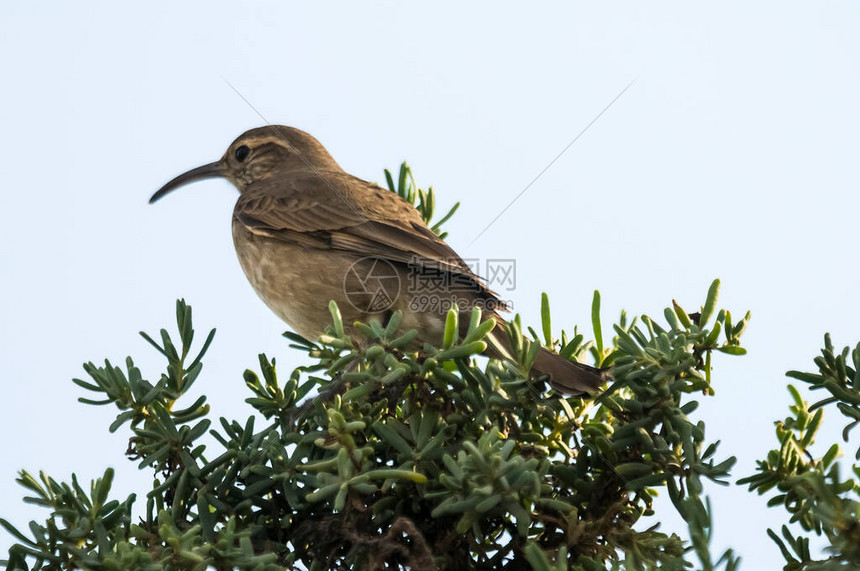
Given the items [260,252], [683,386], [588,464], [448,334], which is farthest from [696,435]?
[260,252]

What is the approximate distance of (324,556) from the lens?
103 inches

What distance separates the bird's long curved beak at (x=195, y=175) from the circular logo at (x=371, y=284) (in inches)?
96.6

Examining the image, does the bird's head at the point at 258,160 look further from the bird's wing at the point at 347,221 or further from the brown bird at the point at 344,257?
the bird's wing at the point at 347,221

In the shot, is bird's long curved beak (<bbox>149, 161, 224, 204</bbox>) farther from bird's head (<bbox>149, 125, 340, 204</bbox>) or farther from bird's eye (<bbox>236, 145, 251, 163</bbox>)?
bird's eye (<bbox>236, 145, 251, 163</bbox>)

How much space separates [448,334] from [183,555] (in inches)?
39.3

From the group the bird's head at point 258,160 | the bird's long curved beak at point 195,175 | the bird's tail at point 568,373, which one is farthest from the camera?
the bird's long curved beak at point 195,175

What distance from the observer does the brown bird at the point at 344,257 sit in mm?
4688

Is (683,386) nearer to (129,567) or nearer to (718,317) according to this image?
(718,317)

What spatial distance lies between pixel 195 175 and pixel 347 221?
2.25 m

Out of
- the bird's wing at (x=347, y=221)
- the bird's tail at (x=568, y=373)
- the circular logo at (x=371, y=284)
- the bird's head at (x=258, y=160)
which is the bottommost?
the bird's tail at (x=568, y=373)

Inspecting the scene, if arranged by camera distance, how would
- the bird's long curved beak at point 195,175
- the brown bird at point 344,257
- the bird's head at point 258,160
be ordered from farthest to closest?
the bird's long curved beak at point 195,175, the bird's head at point 258,160, the brown bird at point 344,257

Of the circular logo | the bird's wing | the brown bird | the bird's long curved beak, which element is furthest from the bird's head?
the circular logo

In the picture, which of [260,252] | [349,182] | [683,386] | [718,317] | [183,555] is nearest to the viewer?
[183,555]

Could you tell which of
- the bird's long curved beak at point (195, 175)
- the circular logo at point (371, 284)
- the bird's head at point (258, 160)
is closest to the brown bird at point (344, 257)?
the circular logo at point (371, 284)
